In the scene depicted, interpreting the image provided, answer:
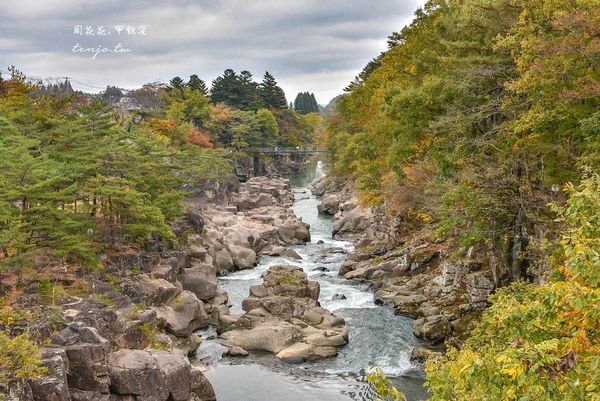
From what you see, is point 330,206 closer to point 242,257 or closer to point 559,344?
point 242,257

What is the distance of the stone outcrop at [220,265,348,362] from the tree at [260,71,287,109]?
8474cm

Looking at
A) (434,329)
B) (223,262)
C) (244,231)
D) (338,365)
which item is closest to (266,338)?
(338,365)

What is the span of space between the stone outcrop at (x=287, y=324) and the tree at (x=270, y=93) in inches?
3336

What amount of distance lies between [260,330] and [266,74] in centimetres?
9156

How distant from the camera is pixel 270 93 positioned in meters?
114

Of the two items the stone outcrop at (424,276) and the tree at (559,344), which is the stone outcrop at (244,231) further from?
the tree at (559,344)

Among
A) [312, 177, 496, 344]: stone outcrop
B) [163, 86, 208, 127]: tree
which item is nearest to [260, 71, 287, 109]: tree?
[163, 86, 208, 127]: tree

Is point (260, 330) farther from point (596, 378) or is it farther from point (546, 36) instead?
point (596, 378)

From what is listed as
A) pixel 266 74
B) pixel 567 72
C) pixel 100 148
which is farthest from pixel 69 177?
pixel 266 74

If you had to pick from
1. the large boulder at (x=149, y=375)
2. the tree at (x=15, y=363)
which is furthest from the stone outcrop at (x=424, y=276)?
the tree at (x=15, y=363)

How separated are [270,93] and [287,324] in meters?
91.9

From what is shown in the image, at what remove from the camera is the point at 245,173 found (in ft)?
312

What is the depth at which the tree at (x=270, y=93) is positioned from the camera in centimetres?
11323

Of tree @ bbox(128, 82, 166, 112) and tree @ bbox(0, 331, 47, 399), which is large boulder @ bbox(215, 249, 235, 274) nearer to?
tree @ bbox(0, 331, 47, 399)
